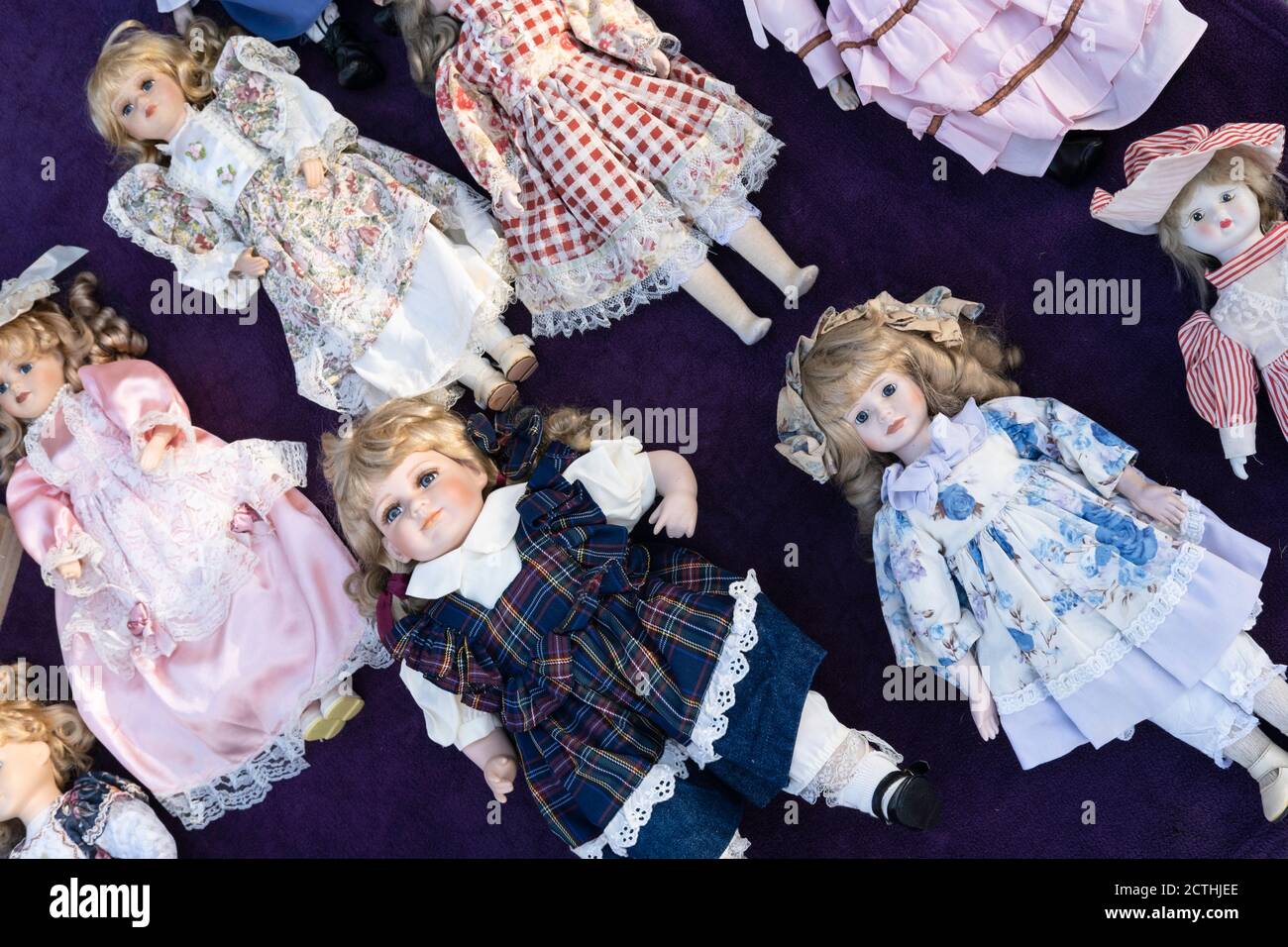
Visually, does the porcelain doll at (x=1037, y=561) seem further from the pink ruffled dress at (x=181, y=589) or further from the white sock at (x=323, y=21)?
the white sock at (x=323, y=21)

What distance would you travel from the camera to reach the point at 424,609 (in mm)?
2539

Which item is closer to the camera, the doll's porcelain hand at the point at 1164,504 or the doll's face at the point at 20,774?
the doll's porcelain hand at the point at 1164,504

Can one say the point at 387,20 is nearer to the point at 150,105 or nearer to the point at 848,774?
the point at 150,105

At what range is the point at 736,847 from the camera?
250 cm

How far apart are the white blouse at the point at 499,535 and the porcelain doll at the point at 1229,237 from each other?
110 centimetres

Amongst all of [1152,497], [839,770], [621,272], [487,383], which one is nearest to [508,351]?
[487,383]

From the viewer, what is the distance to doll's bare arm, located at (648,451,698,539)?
8.17 feet

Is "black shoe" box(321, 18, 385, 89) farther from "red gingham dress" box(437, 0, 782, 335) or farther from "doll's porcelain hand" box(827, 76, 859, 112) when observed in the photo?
"doll's porcelain hand" box(827, 76, 859, 112)

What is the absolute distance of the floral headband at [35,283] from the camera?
276 centimetres

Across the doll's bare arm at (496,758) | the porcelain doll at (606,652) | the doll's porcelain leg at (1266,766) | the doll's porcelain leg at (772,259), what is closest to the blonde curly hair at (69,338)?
the porcelain doll at (606,652)

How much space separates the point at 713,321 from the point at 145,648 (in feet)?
5.00

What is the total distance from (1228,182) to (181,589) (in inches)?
94.9

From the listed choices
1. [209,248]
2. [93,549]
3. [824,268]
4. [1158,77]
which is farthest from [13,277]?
[1158,77]

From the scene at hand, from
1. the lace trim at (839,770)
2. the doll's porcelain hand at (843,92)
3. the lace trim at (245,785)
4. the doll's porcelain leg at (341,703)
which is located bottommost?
the lace trim at (245,785)
